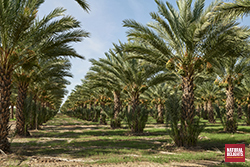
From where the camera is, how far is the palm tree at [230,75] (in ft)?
47.6

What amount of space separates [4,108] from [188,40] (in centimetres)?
815

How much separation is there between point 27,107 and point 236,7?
41.6 ft

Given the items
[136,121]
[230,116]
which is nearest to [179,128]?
[136,121]

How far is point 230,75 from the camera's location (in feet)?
49.5

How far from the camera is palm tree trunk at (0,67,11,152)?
743cm

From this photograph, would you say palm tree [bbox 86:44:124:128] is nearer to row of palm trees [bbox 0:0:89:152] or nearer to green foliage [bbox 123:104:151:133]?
green foliage [bbox 123:104:151:133]

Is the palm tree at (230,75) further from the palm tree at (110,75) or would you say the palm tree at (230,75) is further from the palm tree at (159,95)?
the palm tree at (159,95)

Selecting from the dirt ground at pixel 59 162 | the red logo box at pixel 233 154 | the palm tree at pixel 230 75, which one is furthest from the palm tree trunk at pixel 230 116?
the dirt ground at pixel 59 162

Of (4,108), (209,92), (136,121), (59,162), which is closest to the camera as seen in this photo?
(59,162)

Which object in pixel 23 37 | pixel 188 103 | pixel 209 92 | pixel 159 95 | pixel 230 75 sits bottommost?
pixel 188 103

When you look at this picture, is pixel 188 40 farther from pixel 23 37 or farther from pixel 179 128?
pixel 23 37

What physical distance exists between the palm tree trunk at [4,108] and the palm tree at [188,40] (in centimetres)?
569

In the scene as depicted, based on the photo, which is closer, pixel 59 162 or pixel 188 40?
pixel 59 162

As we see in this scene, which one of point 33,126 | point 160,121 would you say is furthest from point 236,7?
point 160,121
